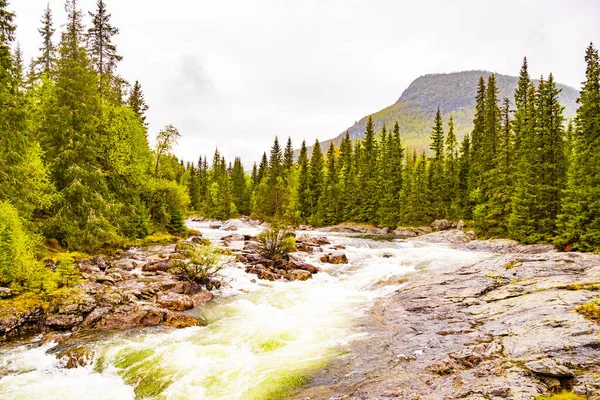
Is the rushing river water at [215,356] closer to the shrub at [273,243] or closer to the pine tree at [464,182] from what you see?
the shrub at [273,243]

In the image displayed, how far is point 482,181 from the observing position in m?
44.7

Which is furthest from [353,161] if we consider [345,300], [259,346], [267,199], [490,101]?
[259,346]

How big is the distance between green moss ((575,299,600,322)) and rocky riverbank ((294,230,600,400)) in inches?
2.4

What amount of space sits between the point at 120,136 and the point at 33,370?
23.7 meters

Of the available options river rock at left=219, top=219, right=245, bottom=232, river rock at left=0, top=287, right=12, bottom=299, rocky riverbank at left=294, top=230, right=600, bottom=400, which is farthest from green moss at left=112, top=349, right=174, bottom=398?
river rock at left=219, top=219, right=245, bottom=232

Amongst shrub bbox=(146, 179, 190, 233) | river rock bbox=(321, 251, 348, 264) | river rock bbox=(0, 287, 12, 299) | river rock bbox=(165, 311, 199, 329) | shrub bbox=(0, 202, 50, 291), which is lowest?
river rock bbox=(165, 311, 199, 329)

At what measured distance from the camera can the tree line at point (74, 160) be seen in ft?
56.9

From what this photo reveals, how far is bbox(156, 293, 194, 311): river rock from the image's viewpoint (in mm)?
14523

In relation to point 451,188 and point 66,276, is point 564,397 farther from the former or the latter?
point 451,188

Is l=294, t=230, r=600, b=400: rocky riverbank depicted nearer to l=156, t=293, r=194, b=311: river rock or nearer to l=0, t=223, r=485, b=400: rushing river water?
l=0, t=223, r=485, b=400: rushing river water

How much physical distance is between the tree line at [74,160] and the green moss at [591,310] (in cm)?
1805

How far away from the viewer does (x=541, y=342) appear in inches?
301

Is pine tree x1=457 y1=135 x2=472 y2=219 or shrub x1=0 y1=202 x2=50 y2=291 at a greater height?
pine tree x1=457 y1=135 x2=472 y2=219

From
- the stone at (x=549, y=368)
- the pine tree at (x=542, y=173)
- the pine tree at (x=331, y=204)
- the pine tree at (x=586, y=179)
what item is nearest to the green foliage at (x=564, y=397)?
the stone at (x=549, y=368)
